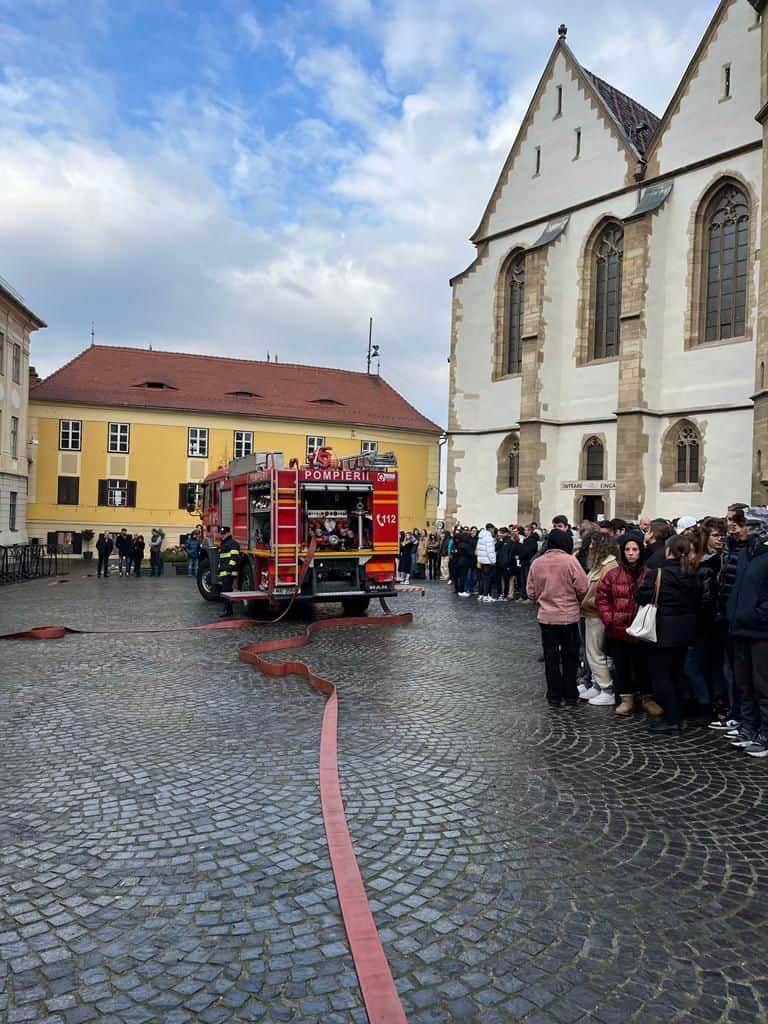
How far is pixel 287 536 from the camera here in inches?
522

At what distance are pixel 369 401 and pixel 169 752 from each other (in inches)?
1651

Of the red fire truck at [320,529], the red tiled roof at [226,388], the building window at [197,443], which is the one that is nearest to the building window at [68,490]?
the red tiled roof at [226,388]

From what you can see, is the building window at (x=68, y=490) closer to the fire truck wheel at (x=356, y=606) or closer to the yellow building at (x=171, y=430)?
the yellow building at (x=171, y=430)

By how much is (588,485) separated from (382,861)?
2383 centimetres

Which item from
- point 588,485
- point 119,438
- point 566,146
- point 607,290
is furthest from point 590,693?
point 119,438

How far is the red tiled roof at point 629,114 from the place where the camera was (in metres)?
27.3

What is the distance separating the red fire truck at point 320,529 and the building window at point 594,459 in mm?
14211

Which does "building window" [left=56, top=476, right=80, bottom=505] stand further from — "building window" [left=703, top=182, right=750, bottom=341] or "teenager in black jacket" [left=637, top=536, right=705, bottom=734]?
"teenager in black jacket" [left=637, top=536, right=705, bottom=734]

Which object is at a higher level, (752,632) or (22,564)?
(752,632)

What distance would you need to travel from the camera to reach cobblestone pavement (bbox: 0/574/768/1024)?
2.95 m

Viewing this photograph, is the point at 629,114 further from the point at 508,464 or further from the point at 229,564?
the point at 229,564

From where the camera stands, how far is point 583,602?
764 centimetres

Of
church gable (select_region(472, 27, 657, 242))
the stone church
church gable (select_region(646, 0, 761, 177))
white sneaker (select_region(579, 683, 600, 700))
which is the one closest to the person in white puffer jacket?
the stone church

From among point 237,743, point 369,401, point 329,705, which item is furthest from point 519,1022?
point 369,401
